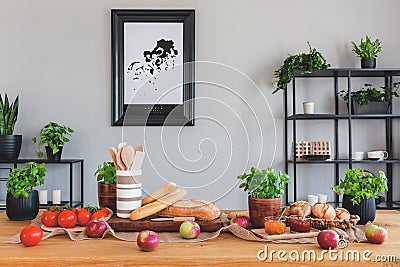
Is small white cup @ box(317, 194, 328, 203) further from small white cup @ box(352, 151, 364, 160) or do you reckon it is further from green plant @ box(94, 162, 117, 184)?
green plant @ box(94, 162, 117, 184)

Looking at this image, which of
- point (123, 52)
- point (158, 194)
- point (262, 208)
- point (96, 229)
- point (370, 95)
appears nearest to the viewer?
point (96, 229)

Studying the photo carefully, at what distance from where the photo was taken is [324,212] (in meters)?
2.02

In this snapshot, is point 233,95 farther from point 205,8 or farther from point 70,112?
point 70,112

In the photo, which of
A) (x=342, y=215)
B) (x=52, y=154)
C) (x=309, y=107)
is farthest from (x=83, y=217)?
(x=309, y=107)

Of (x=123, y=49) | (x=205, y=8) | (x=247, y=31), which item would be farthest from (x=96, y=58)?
(x=247, y=31)

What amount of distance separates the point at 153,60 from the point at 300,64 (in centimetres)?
117

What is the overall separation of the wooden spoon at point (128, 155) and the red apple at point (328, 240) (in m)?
0.78

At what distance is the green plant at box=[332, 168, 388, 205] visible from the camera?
84.0 inches

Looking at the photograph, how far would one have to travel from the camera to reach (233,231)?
1.95 m

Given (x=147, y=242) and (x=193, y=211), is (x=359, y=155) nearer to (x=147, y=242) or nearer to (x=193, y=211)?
(x=193, y=211)

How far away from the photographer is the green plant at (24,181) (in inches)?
89.0

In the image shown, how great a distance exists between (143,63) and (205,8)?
2.23ft

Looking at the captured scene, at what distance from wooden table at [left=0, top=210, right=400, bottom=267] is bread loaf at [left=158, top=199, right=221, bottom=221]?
0.47 ft

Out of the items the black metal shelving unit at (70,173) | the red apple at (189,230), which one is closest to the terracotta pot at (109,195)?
the red apple at (189,230)
